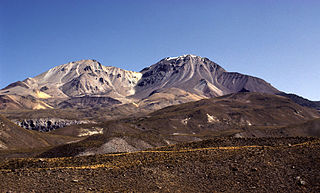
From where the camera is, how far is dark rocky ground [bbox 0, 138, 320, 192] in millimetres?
23766

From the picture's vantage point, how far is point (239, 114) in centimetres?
18375

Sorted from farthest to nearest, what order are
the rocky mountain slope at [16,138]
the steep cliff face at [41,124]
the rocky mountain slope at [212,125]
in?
1. the steep cliff face at [41,124]
2. the rocky mountain slope at [212,125]
3. the rocky mountain slope at [16,138]

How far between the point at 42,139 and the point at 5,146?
18042 mm

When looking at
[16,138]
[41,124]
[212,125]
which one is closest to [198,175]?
[16,138]

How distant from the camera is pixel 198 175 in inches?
1025

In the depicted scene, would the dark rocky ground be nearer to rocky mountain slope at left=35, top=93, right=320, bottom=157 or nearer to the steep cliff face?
rocky mountain slope at left=35, top=93, right=320, bottom=157

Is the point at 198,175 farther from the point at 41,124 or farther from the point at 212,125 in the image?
the point at 41,124

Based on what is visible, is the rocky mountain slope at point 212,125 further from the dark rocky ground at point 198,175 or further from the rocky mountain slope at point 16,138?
the dark rocky ground at point 198,175

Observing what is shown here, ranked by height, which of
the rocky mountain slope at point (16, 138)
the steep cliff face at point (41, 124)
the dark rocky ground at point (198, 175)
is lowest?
the dark rocky ground at point (198, 175)

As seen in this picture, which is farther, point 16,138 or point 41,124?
point 41,124

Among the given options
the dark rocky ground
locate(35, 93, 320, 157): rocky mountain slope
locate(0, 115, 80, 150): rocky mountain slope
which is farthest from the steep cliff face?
the dark rocky ground

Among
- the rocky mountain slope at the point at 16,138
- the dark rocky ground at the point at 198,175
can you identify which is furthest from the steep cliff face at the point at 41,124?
the dark rocky ground at the point at 198,175

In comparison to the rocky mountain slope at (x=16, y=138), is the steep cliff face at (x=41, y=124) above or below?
above

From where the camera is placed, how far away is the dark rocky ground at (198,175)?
2377 cm
